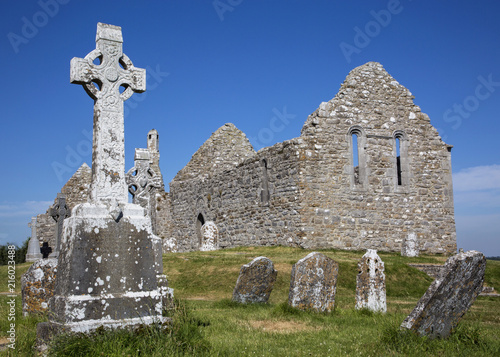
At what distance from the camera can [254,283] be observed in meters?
9.74

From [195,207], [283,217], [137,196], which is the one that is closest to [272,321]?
[137,196]

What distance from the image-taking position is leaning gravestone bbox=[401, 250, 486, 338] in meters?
5.50

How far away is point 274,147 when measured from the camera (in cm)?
1869

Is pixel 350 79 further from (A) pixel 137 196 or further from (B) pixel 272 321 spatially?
(B) pixel 272 321

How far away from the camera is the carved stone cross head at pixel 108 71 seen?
18.4 feet

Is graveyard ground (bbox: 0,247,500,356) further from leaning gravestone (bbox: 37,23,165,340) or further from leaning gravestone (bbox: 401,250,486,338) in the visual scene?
leaning gravestone (bbox: 37,23,165,340)

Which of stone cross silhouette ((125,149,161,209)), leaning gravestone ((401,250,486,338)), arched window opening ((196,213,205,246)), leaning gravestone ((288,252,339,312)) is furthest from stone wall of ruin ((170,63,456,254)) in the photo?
leaning gravestone ((401,250,486,338))

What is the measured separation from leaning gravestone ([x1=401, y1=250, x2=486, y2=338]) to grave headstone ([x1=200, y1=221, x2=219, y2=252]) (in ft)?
52.5

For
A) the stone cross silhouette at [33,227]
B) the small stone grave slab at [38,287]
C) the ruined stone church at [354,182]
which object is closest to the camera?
the small stone grave slab at [38,287]

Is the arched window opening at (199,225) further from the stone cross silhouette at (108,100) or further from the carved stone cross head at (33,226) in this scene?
the stone cross silhouette at (108,100)

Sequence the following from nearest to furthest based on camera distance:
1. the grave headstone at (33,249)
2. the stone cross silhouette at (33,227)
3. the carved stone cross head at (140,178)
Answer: the carved stone cross head at (140,178)
the grave headstone at (33,249)
the stone cross silhouette at (33,227)

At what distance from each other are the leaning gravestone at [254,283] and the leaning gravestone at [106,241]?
4.39 metres

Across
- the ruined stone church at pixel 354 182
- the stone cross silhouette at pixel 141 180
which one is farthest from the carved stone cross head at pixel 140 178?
the ruined stone church at pixel 354 182

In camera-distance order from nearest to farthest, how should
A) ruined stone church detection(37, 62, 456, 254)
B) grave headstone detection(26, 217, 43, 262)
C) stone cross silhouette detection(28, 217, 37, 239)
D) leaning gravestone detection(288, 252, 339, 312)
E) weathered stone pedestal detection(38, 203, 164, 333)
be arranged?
weathered stone pedestal detection(38, 203, 164, 333) → leaning gravestone detection(288, 252, 339, 312) → ruined stone church detection(37, 62, 456, 254) → grave headstone detection(26, 217, 43, 262) → stone cross silhouette detection(28, 217, 37, 239)
